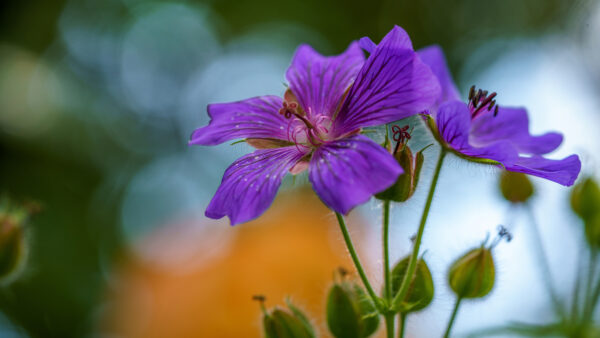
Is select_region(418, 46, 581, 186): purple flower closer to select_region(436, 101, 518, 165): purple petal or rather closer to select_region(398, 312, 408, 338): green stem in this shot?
select_region(436, 101, 518, 165): purple petal

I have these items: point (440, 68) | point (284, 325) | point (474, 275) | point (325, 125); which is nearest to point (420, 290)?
point (474, 275)

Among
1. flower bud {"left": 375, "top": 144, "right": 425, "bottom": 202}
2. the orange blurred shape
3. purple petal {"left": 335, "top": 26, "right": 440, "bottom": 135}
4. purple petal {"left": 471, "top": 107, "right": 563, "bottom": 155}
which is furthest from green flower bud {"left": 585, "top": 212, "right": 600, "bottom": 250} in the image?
the orange blurred shape

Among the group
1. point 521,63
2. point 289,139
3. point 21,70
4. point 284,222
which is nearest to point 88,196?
point 21,70

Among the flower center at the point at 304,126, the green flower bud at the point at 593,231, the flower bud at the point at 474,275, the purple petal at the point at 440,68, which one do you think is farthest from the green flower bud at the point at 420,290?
the green flower bud at the point at 593,231

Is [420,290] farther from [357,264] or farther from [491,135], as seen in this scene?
[491,135]

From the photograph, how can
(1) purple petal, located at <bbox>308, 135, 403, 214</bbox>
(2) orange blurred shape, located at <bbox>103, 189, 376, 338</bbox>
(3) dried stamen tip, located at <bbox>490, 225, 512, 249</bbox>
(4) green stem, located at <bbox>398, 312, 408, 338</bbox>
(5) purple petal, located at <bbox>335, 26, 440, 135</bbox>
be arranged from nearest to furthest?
(1) purple petal, located at <bbox>308, 135, 403, 214</bbox> → (5) purple petal, located at <bbox>335, 26, 440, 135</bbox> → (4) green stem, located at <bbox>398, 312, 408, 338</bbox> → (3) dried stamen tip, located at <bbox>490, 225, 512, 249</bbox> → (2) orange blurred shape, located at <bbox>103, 189, 376, 338</bbox>

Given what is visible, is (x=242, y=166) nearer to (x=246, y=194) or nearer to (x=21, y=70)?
(x=246, y=194)

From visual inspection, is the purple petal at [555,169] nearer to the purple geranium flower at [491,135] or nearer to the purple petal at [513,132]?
the purple geranium flower at [491,135]
